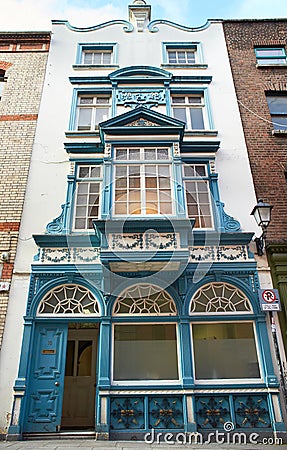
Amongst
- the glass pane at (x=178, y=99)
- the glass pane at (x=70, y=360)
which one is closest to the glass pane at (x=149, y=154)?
the glass pane at (x=178, y=99)

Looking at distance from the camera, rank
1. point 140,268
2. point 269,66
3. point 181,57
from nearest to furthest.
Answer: point 140,268, point 269,66, point 181,57

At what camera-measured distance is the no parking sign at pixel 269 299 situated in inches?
320

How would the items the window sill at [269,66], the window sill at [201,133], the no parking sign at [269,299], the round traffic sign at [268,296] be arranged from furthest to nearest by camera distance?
the window sill at [269,66] < the window sill at [201,133] < the round traffic sign at [268,296] < the no parking sign at [269,299]

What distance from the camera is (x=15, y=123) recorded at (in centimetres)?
1112

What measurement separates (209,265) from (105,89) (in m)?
7.28

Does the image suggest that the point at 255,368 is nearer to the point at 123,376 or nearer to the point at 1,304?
the point at 123,376

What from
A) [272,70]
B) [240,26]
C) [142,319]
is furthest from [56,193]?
[240,26]

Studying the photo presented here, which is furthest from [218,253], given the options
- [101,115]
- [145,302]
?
[101,115]

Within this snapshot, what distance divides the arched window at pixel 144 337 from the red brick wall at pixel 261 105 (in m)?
3.59

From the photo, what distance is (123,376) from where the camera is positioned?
26.2 ft

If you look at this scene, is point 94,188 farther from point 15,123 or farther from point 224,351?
point 224,351

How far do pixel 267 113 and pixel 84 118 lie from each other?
246 inches

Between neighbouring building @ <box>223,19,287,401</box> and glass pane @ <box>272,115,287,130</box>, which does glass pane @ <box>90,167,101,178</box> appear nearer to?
neighbouring building @ <box>223,19,287,401</box>

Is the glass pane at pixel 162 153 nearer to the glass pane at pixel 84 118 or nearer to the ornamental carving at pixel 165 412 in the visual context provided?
the glass pane at pixel 84 118
